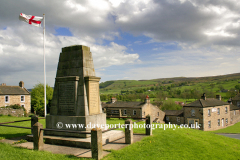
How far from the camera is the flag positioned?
1691cm

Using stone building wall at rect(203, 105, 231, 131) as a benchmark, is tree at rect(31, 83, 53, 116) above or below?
above

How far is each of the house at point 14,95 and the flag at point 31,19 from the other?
2912cm

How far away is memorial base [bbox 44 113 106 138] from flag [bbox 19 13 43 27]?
11.7m

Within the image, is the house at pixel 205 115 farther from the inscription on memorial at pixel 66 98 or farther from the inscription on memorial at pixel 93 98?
the inscription on memorial at pixel 66 98

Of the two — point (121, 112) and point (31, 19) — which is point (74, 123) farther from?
point (121, 112)

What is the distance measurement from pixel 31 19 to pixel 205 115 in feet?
139

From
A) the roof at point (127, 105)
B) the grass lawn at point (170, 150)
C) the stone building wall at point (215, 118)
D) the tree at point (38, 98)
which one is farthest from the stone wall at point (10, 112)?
the stone building wall at point (215, 118)

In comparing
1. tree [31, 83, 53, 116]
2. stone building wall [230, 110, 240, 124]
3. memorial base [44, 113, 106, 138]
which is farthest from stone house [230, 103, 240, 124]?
memorial base [44, 113, 106, 138]

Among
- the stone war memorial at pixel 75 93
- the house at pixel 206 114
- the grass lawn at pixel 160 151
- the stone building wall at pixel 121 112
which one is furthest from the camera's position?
the stone building wall at pixel 121 112

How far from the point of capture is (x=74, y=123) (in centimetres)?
945

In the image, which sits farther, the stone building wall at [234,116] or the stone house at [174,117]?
the stone building wall at [234,116]

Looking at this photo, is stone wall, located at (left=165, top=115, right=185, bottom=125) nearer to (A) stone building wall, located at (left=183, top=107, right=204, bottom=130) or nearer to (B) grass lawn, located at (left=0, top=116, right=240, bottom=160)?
(A) stone building wall, located at (left=183, top=107, right=204, bottom=130)

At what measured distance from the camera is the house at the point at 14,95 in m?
40.1

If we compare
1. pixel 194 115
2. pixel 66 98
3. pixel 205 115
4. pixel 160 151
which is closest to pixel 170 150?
pixel 160 151
